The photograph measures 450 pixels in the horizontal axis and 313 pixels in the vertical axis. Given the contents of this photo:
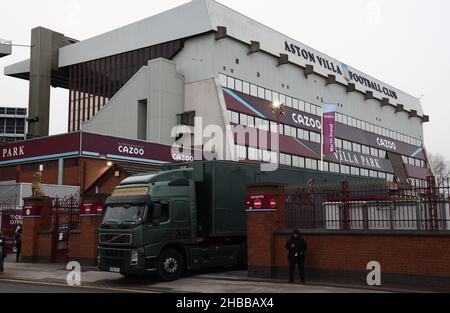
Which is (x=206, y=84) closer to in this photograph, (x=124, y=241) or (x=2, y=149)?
(x=2, y=149)

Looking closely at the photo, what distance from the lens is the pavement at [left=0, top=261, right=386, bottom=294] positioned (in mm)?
14016

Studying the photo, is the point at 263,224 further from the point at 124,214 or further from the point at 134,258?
the point at 124,214

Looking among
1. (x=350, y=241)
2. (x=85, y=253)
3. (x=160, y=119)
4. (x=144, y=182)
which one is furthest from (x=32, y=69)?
(x=350, y=241)

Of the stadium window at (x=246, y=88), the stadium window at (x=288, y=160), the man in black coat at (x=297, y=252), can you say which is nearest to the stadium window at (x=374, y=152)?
the stadium window at (x=288, y=160)

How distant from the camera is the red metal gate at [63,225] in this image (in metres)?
23.8

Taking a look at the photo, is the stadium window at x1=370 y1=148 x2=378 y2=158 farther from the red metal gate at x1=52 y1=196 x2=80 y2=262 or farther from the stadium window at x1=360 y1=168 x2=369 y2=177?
the red metal gate at x1=52 y1=196 x2=80 y2=262

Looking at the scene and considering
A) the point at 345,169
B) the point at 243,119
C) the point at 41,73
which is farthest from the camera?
the point at 41,73

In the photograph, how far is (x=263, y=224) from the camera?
54.8 ft

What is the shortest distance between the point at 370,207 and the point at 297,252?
101 inches

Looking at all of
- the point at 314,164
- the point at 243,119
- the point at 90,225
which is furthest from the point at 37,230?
the point at 314,164

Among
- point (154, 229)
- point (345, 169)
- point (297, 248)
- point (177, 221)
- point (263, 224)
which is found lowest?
point (297, 248)

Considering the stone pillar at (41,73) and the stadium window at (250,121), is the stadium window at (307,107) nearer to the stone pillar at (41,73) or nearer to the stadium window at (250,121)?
the stadium window at (250,121)

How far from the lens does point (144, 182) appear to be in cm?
1689
